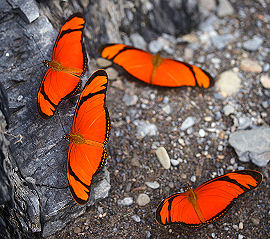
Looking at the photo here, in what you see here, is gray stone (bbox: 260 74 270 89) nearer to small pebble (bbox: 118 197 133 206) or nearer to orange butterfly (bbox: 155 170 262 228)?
orange butterfly (bbox: 155 170 262 228)

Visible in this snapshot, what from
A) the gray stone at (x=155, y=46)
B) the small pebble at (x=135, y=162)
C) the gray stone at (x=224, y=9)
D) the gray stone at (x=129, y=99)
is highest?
the gray stone at (x=155, y=46)

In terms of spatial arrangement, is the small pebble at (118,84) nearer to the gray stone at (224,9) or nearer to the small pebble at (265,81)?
the small pebble at (265,81)

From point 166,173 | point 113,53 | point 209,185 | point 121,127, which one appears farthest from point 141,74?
point 209,185

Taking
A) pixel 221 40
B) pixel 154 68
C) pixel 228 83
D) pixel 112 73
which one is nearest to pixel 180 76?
pixel 154 68

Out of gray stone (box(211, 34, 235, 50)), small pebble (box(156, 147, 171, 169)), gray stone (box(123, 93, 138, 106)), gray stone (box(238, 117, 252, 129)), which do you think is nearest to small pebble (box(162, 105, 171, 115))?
gray stone (box(123, 93, 138, 106))

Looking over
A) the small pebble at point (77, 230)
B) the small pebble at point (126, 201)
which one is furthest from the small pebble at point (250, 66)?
the small pebble at point (77, 230)
